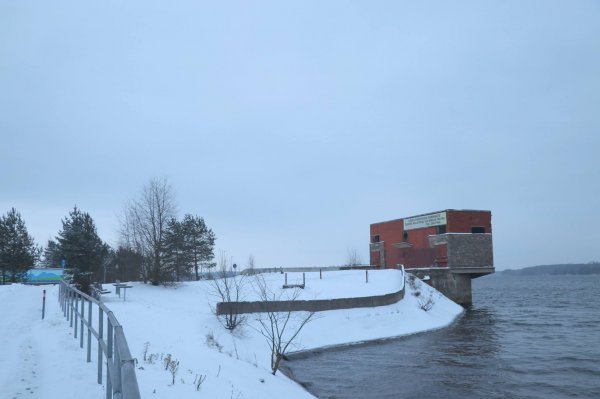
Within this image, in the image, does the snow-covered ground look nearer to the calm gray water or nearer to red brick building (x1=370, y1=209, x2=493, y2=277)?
the calm gray water

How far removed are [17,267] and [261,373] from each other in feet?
135

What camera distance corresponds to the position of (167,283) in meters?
39.5

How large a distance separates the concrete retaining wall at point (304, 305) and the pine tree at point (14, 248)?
101ft

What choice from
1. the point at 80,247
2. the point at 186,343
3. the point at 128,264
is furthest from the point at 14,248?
the point at 186,343

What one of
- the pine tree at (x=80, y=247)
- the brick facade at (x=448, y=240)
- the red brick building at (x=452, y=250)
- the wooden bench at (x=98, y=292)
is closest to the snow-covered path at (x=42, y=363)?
the wooden bench at (x=98, y=292)

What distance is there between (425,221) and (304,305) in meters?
29.4

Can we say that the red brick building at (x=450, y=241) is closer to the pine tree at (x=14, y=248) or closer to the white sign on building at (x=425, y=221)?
the white sign on building at (x=425, y=221)

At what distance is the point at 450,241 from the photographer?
47875 mm

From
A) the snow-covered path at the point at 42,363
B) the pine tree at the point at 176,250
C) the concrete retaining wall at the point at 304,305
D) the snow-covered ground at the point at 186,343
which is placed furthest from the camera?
the pine tree at the point at 176,250

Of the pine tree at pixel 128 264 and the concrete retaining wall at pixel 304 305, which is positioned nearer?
the concrete retaining wall at pixel 304 305

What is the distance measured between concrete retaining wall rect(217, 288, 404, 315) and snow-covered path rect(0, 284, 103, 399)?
32.7 feet

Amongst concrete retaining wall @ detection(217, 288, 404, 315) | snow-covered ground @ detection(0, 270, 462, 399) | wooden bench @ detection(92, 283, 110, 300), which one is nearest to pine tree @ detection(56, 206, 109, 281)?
wooden bench @ detection(92, 283, 110, 300)

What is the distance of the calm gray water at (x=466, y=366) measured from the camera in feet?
47.3

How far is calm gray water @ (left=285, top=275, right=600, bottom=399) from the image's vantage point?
14406 millimetres
